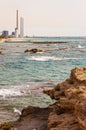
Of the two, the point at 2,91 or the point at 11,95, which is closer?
the point at 11,95

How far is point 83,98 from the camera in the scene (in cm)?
1161

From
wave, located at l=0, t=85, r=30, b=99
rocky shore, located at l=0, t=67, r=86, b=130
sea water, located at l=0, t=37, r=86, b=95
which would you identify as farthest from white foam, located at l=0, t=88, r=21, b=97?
rocky shore, located at l=0, t=67, r=86, b=130

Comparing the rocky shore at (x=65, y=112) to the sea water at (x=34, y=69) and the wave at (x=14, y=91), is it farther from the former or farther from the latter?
the sea water at (x=34, y=69)

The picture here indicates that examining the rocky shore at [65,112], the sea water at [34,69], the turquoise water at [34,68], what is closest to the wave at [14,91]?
the sea water at [34,69]

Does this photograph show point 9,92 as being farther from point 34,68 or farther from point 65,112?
point 34,68

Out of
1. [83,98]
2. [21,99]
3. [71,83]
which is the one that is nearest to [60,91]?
[71,83]

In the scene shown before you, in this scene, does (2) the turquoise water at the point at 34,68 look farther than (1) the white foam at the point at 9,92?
Yes

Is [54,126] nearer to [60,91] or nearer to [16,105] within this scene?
[60,91]

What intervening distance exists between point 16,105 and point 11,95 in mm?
3509

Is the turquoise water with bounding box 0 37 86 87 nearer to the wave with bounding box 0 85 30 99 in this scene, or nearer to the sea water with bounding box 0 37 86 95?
the sea water with bounding box 0 37 86 95

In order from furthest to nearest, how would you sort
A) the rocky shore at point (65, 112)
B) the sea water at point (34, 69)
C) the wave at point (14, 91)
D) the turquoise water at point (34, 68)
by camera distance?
the turquoise water at point (34, 68), the sea water at point (34, 69), the wave at point (14, 91), the rocky shore at point (65, 112)

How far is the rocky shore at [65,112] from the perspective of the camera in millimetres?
11352

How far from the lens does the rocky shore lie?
1135 cm

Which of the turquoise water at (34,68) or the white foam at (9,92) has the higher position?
the white foam at (9,92)
